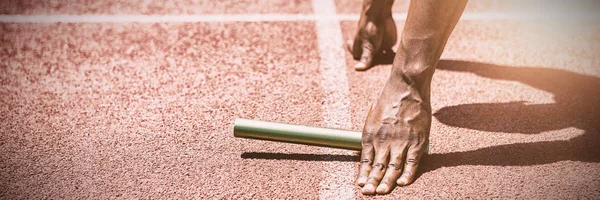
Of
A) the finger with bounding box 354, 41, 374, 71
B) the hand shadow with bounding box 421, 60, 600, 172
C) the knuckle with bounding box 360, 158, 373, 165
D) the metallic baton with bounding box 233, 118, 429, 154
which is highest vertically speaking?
the metallic baton with bounding box 233, 118, 429, 154

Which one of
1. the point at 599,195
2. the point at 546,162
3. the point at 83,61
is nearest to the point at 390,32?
the point at 546,162

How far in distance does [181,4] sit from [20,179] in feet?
6.55

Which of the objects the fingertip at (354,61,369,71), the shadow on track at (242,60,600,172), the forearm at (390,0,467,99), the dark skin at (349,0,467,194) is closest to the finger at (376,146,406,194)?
the dark skin at (349,0,467,194)

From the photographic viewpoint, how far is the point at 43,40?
3.32 m

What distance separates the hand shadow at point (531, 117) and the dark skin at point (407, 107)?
14 centimetres

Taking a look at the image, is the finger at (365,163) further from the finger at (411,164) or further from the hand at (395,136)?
the finger at (411,164)

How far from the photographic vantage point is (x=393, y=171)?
2133 millimetres

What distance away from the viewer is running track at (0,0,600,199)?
7.05 feet

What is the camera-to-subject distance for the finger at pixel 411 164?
2.11 meters

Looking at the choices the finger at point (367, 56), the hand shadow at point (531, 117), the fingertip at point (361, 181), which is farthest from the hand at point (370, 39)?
the fingertip at point (361, 181)

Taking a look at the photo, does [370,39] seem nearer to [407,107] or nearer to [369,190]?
[407,107]

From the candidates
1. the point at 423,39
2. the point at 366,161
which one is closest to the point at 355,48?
the point at 423,39

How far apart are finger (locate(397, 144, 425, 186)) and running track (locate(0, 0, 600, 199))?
46mm

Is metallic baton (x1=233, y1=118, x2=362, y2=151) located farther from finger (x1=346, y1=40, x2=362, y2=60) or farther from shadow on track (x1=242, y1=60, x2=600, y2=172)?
finger (x1=346, y1=40, x2=362, y2=60)
